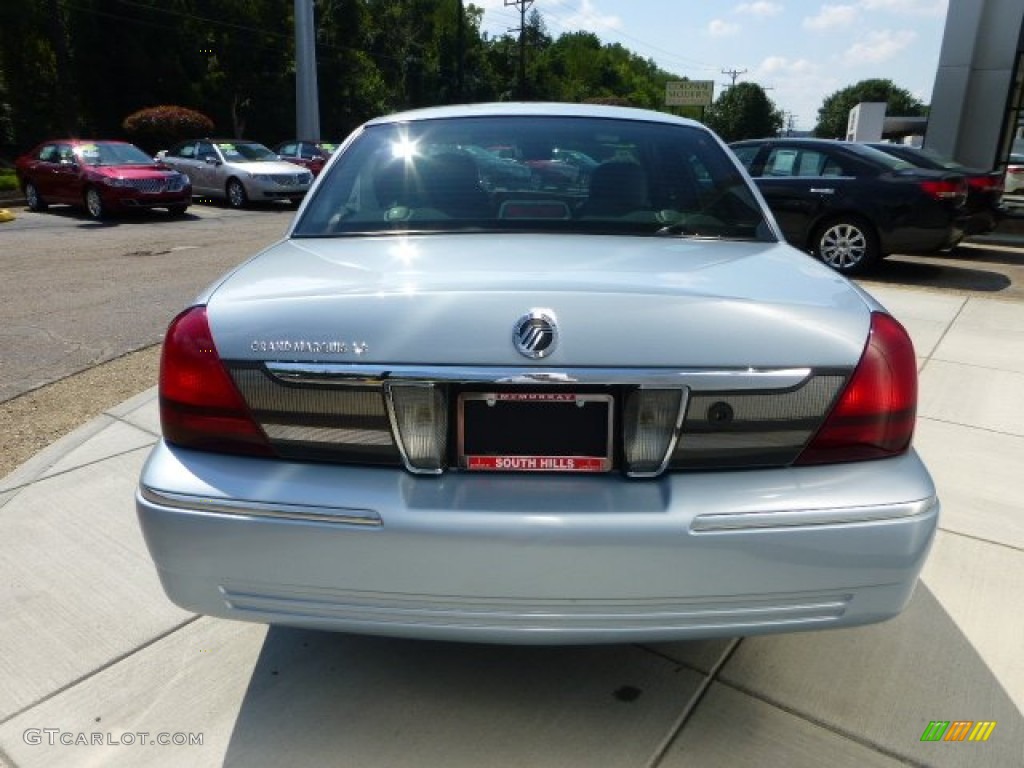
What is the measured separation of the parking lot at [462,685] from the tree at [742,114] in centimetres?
9250

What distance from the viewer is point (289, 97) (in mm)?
42938

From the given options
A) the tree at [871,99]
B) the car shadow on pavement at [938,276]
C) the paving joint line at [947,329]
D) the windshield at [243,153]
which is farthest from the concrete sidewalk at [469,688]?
the tree at [871,99]

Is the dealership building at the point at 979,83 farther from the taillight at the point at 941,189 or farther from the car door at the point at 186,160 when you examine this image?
the car door at the point at 186,160

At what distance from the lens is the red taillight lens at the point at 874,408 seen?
1803mm

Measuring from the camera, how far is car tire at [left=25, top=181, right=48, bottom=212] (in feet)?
53.6

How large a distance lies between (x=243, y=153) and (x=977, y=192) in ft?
50.0

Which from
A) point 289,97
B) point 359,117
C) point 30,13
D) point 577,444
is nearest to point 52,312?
point 577,444

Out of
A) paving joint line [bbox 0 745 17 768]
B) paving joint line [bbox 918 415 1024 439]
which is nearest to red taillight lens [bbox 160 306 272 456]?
paving joint line [bbox 0 745 17 768]

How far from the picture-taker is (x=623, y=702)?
86.0 inches

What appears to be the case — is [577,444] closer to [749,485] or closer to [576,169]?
[749,485]

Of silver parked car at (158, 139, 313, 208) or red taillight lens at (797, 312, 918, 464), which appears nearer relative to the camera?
red taillight lens at (797, 312, 918, 464)

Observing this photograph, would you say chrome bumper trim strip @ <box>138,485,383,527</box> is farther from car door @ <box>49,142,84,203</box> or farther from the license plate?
car door @ <box>49,142,84,203</box>

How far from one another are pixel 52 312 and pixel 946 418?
7199 millimetres

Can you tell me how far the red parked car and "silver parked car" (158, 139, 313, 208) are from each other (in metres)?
1.91
